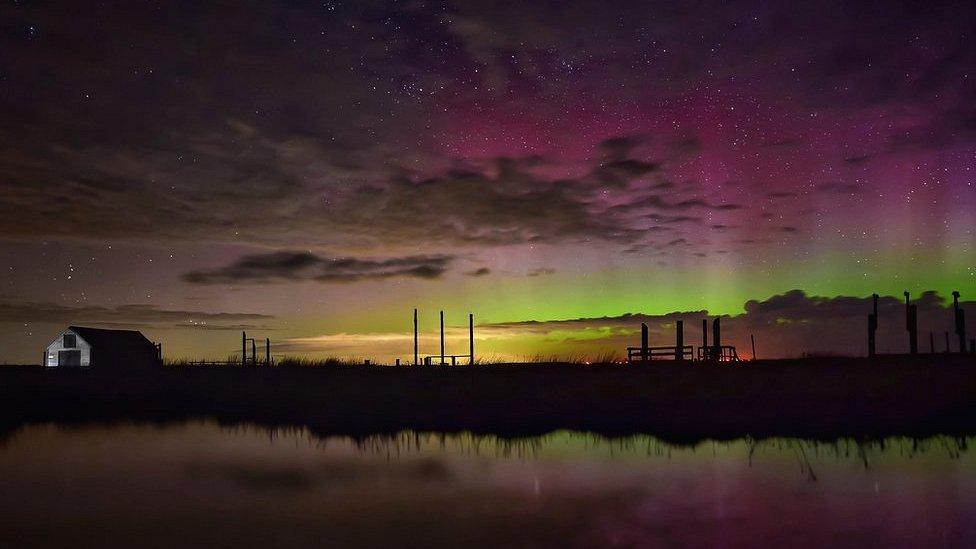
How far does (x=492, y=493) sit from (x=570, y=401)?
47.8 ft

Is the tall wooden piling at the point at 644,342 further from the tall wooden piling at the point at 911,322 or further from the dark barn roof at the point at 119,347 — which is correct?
the dark barn roof at the point at 119,347

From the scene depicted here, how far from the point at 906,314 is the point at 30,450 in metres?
53.6

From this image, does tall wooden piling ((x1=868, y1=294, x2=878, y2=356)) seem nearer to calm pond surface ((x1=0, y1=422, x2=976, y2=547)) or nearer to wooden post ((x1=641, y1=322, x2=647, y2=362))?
wooden post ((x1=641, y1=322, x2=647, y2=362))

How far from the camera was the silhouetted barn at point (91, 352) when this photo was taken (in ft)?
208

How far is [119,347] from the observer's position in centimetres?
6725

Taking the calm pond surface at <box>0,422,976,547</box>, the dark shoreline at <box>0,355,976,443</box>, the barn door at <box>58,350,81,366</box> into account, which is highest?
the barn door at <box>58,350,81,366</box>

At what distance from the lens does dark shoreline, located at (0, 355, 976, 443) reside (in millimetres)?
25391

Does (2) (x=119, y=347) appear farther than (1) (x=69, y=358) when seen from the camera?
Yes

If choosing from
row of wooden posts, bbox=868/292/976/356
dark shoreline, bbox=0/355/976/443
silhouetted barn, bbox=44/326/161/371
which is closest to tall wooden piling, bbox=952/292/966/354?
row of wooden posts, bbox=868/292/976/356

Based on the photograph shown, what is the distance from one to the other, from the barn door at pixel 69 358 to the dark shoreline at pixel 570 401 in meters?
20.8

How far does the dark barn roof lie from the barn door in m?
1.36

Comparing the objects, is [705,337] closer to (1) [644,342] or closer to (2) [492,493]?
(1) [644,342]

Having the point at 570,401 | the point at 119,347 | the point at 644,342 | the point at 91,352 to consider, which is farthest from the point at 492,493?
the point at 119,347

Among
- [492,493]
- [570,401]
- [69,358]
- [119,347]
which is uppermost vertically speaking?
[119,347]
